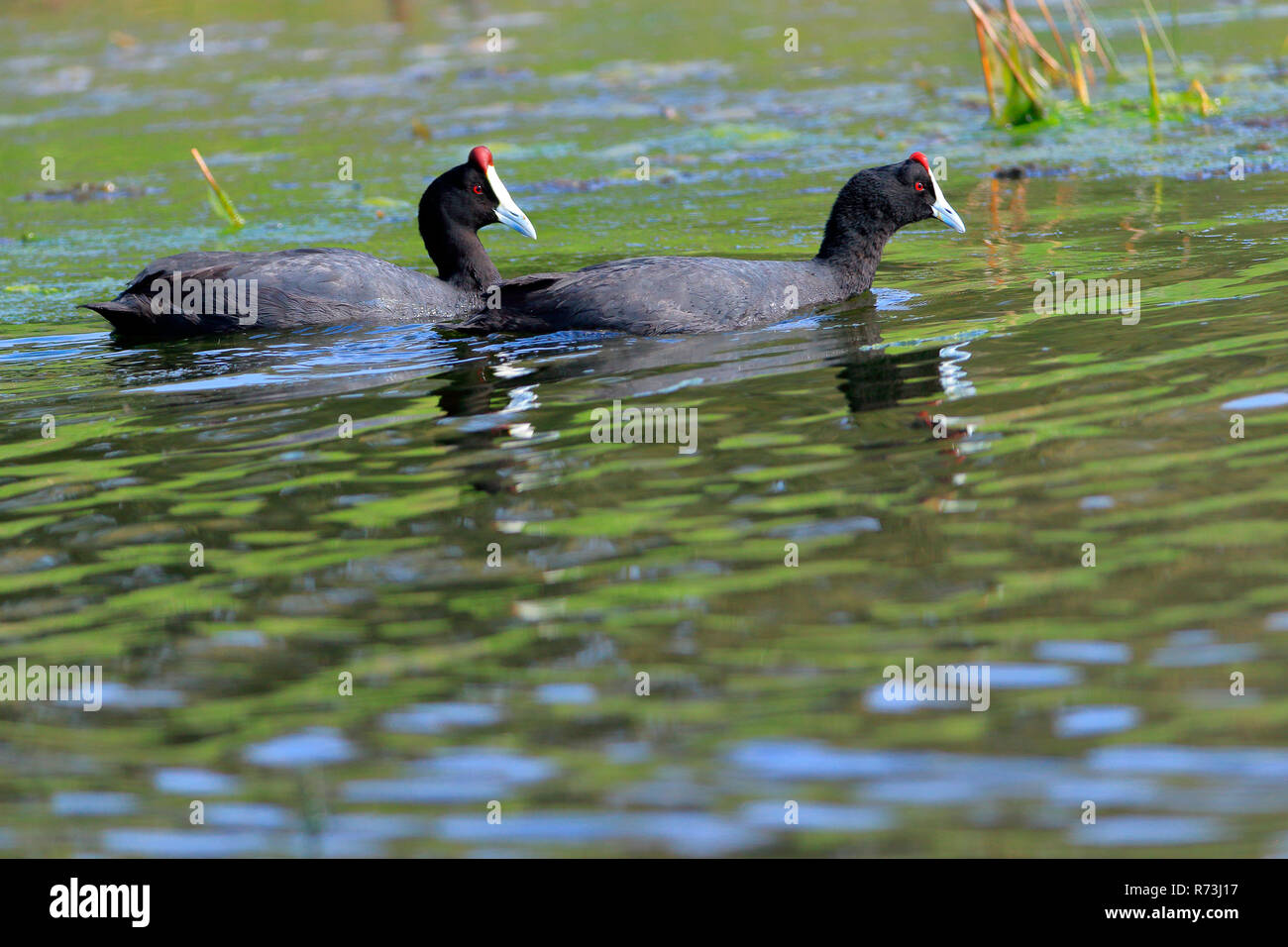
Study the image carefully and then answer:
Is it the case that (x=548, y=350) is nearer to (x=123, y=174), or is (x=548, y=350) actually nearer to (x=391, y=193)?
(x=391, y=193)

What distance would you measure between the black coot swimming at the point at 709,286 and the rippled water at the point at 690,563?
6.9 inches

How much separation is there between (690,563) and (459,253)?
526cm

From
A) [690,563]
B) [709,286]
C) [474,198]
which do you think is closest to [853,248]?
[709,286]

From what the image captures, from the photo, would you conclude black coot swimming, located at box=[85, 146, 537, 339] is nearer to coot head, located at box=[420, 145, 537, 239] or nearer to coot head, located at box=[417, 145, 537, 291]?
coot head, located at box=[417, 145, 537, 291]

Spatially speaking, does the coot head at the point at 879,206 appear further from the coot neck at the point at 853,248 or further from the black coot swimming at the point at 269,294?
the black coot swimming at the point at 269,294

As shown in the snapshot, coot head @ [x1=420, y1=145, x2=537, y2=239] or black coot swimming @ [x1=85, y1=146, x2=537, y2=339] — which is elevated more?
coot head @ [x1=420, y1=145, x2=537, y2=239]

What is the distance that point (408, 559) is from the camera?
18.1 ft

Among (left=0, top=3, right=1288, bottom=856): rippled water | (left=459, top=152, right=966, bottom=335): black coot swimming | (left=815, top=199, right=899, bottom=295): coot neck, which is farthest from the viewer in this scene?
(left=815, top=199, right=899, bottom=295): coot neck

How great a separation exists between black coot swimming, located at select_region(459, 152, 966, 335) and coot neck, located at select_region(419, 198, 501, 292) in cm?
50

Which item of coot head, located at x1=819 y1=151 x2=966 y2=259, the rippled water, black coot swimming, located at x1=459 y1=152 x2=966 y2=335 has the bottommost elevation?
the rippled water

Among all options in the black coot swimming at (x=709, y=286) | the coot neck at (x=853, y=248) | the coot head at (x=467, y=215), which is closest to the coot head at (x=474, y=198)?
the coot head at (x=467, y=215)

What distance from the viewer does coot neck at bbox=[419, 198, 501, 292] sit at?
1011 cm

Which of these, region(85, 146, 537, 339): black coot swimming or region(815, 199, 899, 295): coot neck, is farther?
region(815, 199, 899, 295): coot neck

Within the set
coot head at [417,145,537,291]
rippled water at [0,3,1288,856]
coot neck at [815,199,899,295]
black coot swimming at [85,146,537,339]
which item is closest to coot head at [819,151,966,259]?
coot neck at [815,199,899,295]
